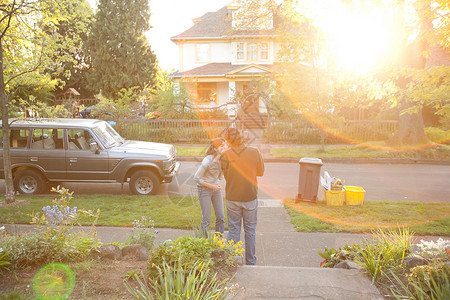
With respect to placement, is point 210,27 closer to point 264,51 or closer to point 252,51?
point 252,51

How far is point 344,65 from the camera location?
13938 mm

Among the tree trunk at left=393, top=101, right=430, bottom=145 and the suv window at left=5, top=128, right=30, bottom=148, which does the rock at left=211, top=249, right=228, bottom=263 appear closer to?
the suv window at left=5, top=128, right=30, bottom=148

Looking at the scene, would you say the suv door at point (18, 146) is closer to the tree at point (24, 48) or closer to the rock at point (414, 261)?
the tree at point (24, 48)

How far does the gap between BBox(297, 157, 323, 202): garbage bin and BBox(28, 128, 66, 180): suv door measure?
5.90m

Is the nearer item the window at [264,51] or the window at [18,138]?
the window at [18,138]

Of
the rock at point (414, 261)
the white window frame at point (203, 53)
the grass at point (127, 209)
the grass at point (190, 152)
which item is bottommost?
the grass at point (127, 209)

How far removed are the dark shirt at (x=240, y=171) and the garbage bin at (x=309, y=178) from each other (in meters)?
3.59

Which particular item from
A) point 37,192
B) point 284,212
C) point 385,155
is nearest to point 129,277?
point 284,212

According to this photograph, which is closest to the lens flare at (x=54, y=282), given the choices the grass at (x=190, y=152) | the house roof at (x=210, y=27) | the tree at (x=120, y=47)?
the grass at (x=190, y=152)

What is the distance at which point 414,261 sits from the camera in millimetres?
3998

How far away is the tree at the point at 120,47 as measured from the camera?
35406mm

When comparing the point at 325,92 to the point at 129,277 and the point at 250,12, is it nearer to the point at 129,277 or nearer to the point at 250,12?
the point at 250,12

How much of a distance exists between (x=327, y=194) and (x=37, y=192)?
723 centimetres

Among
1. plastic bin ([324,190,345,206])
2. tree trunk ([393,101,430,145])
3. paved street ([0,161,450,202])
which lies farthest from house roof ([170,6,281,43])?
plastic bin ([324,190,345,206])
